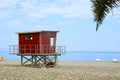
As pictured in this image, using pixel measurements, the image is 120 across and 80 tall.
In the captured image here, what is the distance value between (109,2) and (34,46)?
18.3 meters

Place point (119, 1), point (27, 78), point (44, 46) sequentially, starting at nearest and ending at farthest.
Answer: point (119, 1), point (27, 78), point (44, 46)

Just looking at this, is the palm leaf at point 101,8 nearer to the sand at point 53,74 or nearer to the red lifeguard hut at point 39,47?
the sand at point 53,74

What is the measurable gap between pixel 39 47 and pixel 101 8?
17.7 meters

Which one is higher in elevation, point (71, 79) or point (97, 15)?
point (97, 15)

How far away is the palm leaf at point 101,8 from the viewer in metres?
7.56

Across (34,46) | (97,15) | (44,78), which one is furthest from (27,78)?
(34,46)

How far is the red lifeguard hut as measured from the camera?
2538 cm

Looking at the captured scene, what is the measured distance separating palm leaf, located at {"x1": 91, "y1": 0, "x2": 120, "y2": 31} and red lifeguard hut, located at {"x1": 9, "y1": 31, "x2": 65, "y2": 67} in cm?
1746

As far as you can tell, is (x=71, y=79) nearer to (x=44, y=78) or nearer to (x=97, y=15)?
(x=44, y=78)

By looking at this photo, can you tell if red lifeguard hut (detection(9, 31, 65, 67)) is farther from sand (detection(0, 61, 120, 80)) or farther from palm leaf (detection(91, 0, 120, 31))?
palm leaf (detection(91, 0, 120, 31))

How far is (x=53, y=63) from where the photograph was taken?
26984 millimetres

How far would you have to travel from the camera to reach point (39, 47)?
82.6ft

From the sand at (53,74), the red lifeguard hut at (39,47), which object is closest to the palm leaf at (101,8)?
the sand at (53,74)

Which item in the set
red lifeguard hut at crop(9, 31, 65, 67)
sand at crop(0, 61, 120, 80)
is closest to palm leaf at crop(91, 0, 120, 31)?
sand at crop(0, 61, 120, 80)
